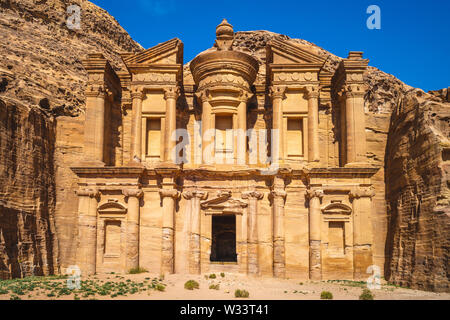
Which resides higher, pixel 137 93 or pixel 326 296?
pixel 137 93

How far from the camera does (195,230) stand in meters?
23.2

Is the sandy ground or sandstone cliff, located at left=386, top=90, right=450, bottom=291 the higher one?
sandstone cliff, located at left=386, top=90, right=450, bottom=291

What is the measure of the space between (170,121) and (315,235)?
9.29m

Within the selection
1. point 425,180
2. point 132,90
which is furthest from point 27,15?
point 425,180

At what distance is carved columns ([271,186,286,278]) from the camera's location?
22719mm

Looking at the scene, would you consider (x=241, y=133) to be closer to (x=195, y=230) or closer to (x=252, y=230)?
(x=252, y=230)

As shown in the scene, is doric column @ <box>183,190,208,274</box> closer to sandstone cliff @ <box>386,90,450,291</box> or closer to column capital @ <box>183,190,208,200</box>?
column capital @ <box>183,190,208,200</box>

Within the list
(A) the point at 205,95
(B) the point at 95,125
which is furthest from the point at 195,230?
(B) the point at 95,125

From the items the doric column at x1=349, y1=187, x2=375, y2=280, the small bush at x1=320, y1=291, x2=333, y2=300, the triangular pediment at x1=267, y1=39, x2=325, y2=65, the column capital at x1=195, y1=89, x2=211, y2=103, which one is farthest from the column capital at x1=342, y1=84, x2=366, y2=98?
the small bush at x1=320, y1=291, x2=333, y2=300

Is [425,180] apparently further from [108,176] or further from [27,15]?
[27,15]

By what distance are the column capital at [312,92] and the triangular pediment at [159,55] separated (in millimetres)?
7233

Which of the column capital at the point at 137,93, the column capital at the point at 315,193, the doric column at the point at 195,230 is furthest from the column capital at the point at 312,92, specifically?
the column capital at the point at 137,93

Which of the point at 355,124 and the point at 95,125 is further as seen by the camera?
the point at 95,125

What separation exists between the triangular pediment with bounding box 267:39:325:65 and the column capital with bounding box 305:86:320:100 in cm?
140
